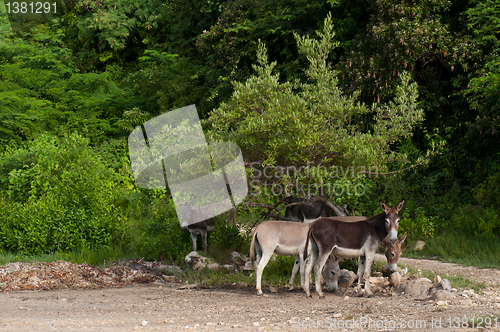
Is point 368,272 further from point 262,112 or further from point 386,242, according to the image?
point 262,112

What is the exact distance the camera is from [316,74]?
32.2ft

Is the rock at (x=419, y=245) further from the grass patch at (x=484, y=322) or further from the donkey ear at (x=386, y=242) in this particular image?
the grass patch at (x=484, y=322)

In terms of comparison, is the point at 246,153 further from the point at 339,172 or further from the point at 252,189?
the point at 339,172

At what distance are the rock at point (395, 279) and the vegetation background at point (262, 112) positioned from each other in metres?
1.94

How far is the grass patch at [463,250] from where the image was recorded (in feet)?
37.2

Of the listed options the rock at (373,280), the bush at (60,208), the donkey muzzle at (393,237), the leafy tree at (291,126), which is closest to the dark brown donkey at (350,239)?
the donkey muzzle at (393,237)

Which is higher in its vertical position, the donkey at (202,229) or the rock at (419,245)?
the donkey at (202,229)

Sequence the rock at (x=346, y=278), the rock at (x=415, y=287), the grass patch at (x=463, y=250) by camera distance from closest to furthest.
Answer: the rock at (x=415, y=287) → the rock at (x=346, y=278) → the grass patch at (x=463, y=250)

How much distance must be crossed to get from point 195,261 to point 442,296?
5.13 metres

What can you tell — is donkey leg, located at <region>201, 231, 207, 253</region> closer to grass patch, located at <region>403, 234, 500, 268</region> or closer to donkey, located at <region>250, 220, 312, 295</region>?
donkey, located at <region>250, 220, 312, 295</region>

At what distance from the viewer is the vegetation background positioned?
9492 mm

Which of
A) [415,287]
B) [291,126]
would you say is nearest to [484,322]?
[415,287]

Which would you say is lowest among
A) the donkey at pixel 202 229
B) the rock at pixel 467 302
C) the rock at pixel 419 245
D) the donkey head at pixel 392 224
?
the rock at pixel 419 245

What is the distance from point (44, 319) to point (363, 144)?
613cm
